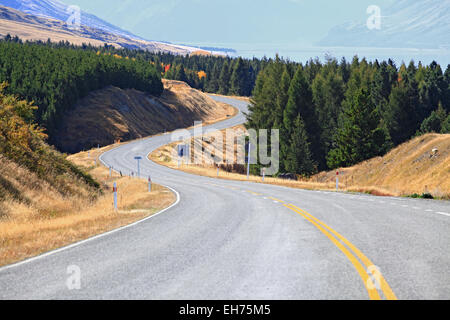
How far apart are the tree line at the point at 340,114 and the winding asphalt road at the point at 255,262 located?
47354 mm

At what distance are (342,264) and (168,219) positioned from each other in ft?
24.7

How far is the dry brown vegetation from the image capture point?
82.5 metres

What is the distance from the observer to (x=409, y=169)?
1613 inches

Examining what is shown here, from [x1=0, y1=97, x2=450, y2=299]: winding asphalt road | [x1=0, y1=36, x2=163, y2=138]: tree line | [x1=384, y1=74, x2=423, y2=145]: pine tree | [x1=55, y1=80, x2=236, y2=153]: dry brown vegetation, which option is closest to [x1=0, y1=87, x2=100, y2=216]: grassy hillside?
[x1=0, y1=97, x2=450, y2=299]: winding asphalt road

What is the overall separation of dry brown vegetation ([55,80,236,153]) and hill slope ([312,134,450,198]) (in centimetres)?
4628

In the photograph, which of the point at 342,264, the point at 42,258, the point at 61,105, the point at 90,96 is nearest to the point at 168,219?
the point at 42,258

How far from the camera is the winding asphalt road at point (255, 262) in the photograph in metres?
6.05

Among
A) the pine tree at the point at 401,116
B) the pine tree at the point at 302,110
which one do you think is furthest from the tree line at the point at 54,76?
the pine tree at the point at 401,116

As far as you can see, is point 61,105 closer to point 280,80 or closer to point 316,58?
point 280,80

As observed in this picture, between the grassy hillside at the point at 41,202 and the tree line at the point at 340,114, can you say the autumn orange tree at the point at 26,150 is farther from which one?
the tree line at the point at 340,114

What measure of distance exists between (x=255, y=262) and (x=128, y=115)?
91625 millimetres

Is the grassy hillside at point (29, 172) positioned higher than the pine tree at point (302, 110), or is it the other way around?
the pine tree at point (302, 110)

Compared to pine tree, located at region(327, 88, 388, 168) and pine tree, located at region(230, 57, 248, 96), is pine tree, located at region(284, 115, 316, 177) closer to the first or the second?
pine tree, located at region(327, 88, 388, 168)
